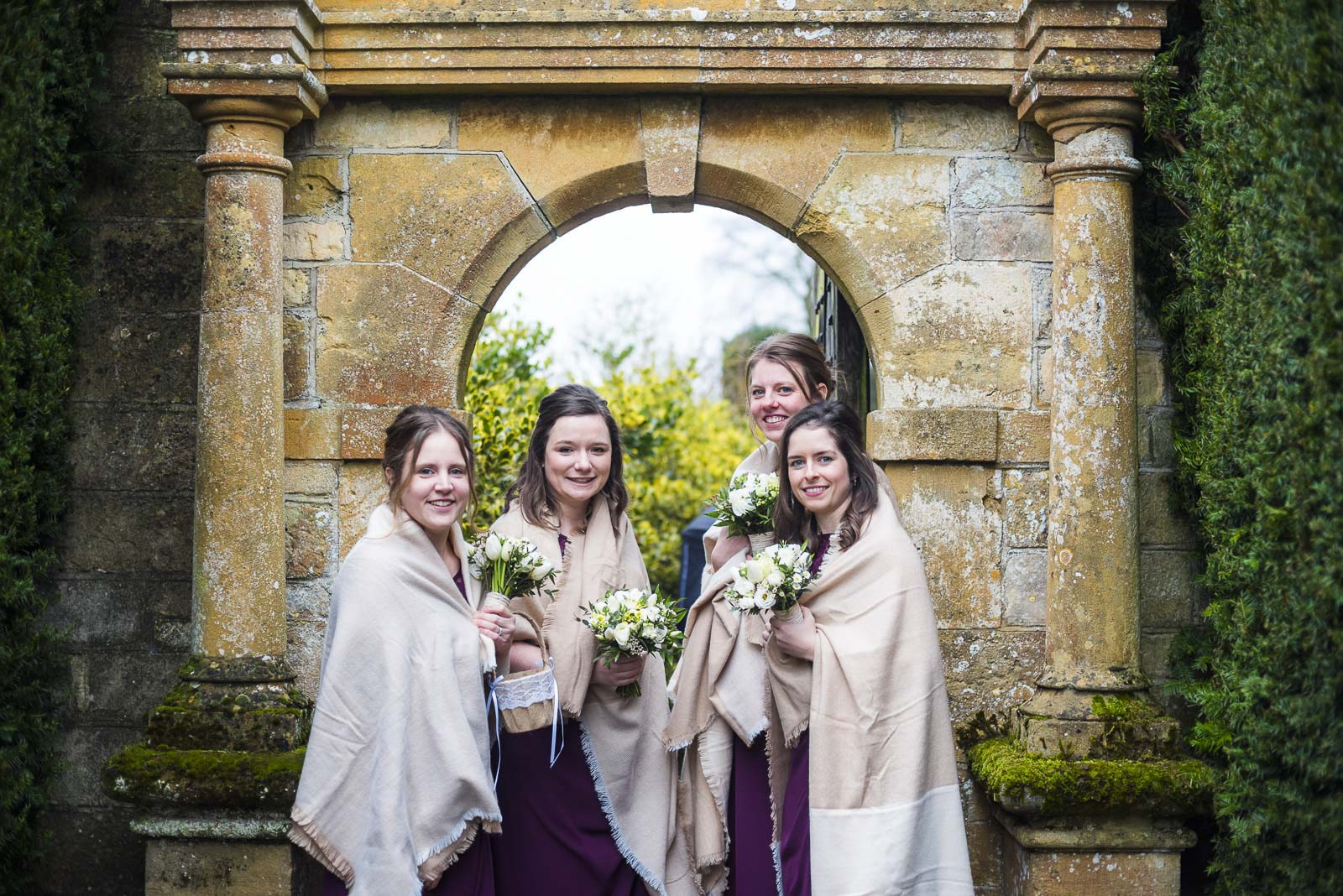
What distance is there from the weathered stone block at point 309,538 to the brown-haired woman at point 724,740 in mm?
1418

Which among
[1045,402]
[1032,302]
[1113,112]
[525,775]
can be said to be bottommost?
[525,775]

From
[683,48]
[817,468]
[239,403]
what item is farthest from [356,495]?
[683,48]

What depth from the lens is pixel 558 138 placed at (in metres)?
4.48

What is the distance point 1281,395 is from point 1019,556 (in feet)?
4.43

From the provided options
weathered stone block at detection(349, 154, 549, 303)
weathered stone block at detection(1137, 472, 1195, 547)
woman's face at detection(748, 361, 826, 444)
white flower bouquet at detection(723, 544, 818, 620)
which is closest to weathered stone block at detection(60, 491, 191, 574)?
weathered stone block at detection(349, 154, 549, 303)

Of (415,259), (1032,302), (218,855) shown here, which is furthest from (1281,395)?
(218,855)

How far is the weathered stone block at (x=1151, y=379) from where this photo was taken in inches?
173

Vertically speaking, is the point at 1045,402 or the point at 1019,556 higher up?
the point at 1045,402

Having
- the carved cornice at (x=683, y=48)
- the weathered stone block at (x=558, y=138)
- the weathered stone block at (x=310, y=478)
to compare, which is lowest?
the weathered stone block at (x=310, y=478)

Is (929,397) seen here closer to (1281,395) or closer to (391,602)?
(1281,395)

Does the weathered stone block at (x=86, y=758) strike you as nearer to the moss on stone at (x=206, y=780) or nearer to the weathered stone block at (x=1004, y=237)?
the moss on stone at (x=206, y=780)

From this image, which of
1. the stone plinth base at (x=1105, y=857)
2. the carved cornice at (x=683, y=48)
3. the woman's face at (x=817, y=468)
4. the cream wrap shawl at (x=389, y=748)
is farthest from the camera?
the carved cornice at (x=683, y=48)

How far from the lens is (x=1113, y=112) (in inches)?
163

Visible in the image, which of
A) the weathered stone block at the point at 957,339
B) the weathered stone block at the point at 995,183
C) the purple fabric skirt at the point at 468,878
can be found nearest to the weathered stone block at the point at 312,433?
the purple fabric skirt at the point at 468,878
